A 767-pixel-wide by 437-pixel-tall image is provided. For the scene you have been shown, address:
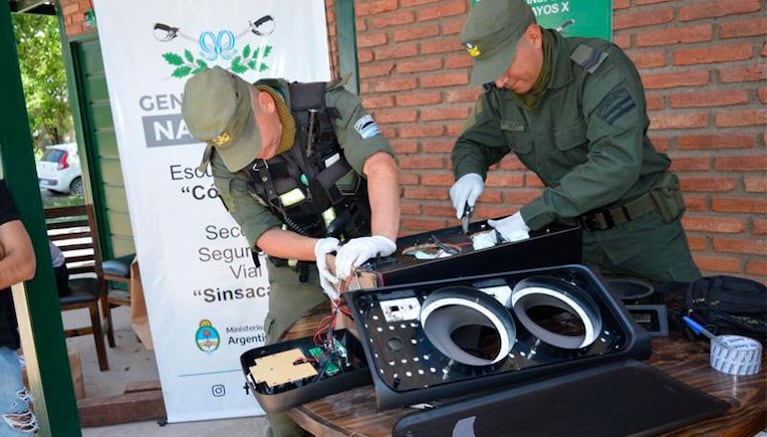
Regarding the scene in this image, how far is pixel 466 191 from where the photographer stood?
185 cm

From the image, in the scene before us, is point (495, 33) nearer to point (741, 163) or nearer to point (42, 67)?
point (741, 163)

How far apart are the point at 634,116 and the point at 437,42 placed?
1.60 metres

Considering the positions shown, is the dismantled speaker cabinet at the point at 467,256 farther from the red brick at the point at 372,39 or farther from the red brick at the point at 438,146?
the red brick at the point at 372,39

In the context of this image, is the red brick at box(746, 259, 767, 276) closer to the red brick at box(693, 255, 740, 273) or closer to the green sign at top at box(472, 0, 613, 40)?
the red brick at box(693, 255, 740, 273)

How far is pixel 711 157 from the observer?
2281 millimetres

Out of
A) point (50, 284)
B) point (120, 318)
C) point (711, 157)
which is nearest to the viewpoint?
point (50, 284)

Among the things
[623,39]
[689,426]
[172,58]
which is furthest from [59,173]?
[689,426]

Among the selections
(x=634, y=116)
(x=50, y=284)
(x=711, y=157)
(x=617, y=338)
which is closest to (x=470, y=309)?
(x=617, y=338)

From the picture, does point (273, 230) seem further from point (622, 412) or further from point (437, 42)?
point (437, 42)

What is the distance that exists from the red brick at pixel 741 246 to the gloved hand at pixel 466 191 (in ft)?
3.70

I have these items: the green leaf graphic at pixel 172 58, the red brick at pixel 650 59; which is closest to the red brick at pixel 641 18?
the red brick at pixel 650 59

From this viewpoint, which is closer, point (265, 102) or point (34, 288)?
point (265, 102)

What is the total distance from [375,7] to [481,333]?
2395 millimetres

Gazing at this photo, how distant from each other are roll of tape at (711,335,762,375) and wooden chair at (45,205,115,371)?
3.23m
